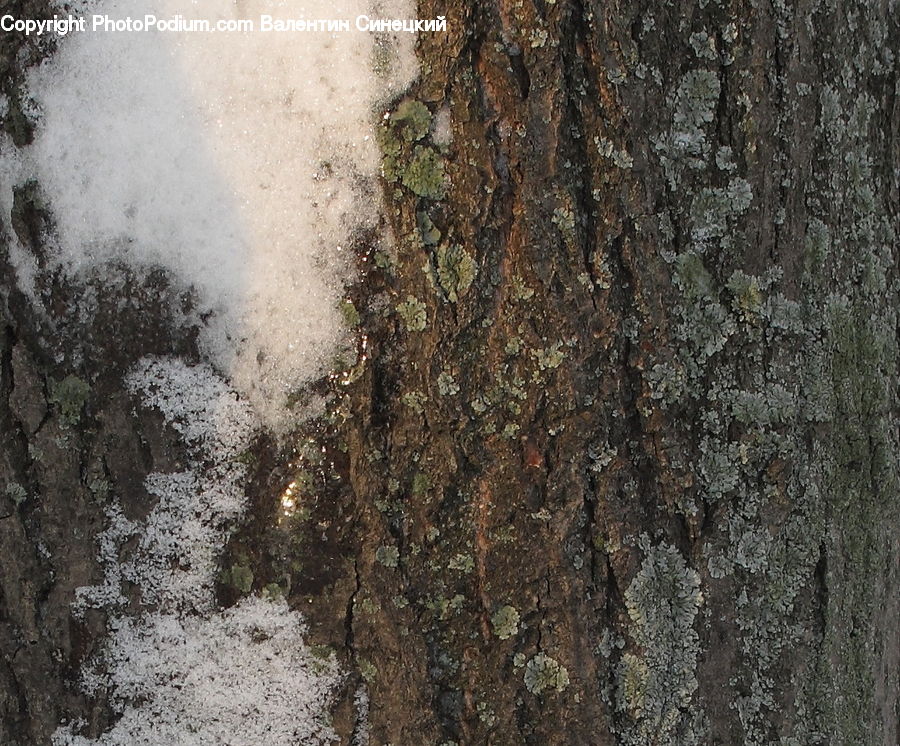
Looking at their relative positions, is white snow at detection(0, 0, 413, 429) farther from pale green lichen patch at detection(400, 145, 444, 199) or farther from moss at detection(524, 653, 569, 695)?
moss at detection(524, 653, 569, 695)

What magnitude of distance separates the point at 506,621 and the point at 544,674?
0.31ft

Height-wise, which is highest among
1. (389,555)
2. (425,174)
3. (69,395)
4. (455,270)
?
(425,174)

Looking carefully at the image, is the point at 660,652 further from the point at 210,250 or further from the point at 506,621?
the point at 210,250

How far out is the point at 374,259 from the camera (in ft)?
3.76

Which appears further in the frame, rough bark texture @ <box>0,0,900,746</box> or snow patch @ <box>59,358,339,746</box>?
snow patch @ <box>59,358,339,746</box>

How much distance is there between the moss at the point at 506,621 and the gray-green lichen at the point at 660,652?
160mm

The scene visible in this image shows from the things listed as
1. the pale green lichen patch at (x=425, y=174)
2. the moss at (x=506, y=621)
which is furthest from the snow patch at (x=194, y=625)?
the pale green lichen patch at (x=425, y=174)

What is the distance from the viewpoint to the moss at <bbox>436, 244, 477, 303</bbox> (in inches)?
43.3

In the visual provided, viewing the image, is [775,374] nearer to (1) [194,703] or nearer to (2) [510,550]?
(2) [510,550]

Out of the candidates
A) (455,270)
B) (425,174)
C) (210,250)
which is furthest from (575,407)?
(210,250)

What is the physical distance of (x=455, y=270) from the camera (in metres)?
1.10

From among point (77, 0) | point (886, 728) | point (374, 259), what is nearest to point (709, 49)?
point (374, 259)

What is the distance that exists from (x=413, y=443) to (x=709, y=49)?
66 centimetres

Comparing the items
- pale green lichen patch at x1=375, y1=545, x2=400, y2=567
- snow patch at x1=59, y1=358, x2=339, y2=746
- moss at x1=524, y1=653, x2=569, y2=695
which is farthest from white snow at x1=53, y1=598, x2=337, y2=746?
moss at x1=524, y1=653, x2=569, y2=695
